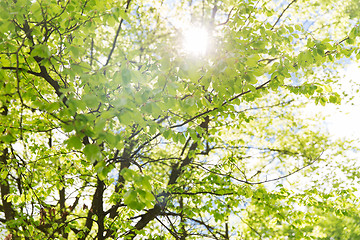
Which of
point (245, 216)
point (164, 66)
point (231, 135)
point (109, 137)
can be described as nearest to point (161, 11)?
point (231, 135)

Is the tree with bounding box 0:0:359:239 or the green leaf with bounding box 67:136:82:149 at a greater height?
the tree with bounding box 0:0:359:239

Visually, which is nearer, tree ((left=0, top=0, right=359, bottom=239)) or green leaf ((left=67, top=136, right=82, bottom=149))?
green leaf ((left=67, top=136, right=82, bottom=149))

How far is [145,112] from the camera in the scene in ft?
8.71

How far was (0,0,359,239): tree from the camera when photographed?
262cm

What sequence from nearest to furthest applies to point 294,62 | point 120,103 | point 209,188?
point 120,103 < point 294,62 < point 209,188

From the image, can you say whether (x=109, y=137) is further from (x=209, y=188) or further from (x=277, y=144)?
(x=277, y=144)

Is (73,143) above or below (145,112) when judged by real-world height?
below

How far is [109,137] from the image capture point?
2184mm

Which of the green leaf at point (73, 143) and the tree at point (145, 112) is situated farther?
the tree at point (145, 112)

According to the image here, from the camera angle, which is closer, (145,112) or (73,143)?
(73,143)

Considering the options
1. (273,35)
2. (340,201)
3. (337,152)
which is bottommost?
(340,201)

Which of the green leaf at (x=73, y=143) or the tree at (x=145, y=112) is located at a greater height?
the tree at (x=145, y=112)

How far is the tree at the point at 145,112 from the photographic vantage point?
2.62 meters

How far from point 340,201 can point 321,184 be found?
16.9 feet
